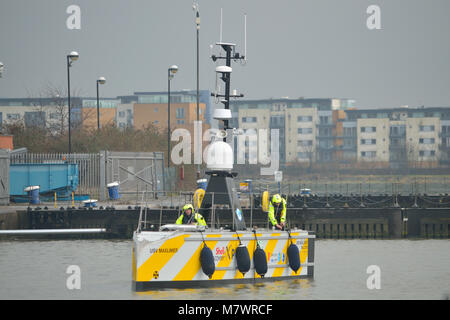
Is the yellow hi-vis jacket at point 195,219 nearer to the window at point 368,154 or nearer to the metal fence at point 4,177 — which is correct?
the metal fence at point 4,177

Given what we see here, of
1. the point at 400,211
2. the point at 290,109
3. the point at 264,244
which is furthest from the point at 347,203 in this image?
the point at 290,109

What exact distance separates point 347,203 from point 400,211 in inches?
188

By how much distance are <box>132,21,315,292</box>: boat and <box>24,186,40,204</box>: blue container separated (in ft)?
82.3

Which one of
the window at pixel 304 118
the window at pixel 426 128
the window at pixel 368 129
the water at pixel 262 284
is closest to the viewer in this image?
the water at pixel 262 284

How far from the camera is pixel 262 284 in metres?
25.6

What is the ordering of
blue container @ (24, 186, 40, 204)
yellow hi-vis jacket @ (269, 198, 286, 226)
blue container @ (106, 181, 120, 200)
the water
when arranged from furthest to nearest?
blue container @ (106, 181, 120, 200) < blue container @ (24, 186, 40, 204) < yellow hi-vis jacket @ (269, 198, 286, 226) < the water

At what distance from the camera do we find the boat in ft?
77.9

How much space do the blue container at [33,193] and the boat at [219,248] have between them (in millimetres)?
25076

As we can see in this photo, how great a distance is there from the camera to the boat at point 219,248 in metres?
23.7

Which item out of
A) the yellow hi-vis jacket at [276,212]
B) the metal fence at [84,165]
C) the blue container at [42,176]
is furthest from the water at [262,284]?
the metal fence at [84,165]

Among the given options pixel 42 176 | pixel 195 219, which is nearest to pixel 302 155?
pixel 42 176

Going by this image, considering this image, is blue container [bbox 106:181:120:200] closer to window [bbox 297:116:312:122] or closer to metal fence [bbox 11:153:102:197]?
metal fence [bbox 11:153:102:197]

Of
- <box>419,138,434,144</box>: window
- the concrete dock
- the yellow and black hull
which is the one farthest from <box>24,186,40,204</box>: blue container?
→ <box>419,138,434,144</box>: window
